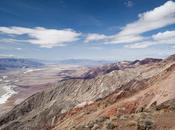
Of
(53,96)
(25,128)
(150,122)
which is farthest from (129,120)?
(53,96)

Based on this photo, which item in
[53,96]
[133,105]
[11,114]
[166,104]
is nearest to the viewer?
[166,104]

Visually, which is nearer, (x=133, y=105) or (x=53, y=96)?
(x=133, y=105)

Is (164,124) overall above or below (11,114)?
above

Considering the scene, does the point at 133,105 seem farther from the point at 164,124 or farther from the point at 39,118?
the point at 39,118

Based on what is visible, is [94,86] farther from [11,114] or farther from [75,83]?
[11,114]

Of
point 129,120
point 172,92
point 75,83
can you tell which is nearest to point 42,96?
point 75,83

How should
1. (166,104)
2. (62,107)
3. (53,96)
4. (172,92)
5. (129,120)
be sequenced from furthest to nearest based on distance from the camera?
(53,96) < (62,107) < (172,92) < (166,104) < (129,120)

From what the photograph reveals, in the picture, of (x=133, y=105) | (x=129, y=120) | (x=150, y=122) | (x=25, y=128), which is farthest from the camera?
(x=25, y=128)

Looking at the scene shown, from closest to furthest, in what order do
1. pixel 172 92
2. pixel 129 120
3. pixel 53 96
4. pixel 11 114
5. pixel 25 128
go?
pixel 129 120 < pixel 172 92 < pixel 25 128 < pixel 11 114 < pixel 53 96

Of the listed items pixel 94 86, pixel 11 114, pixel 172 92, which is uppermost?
pixel 172 92
